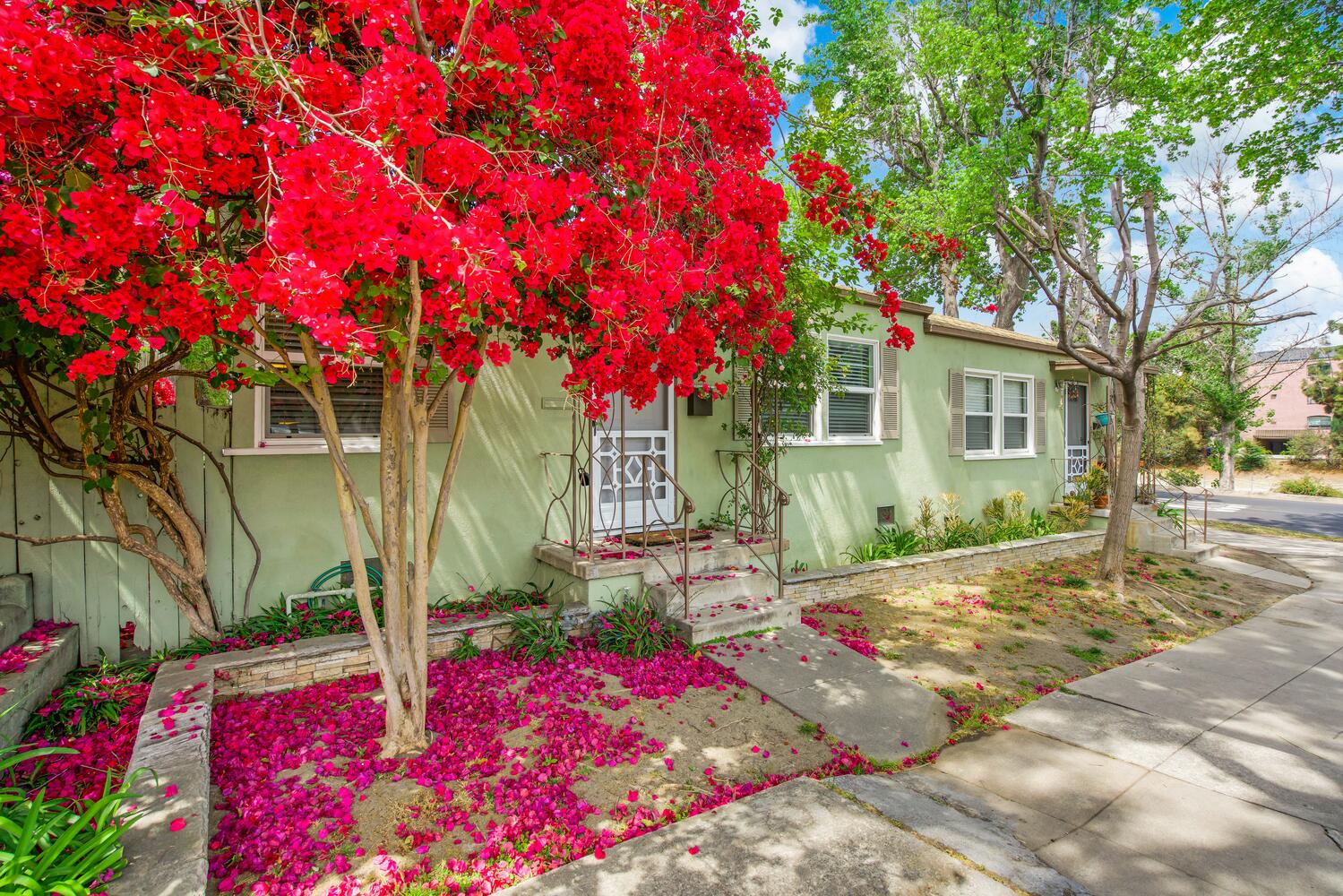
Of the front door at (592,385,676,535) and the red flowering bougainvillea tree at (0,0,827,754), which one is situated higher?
the red flowering bougainvillea tree at (0,0,827,754)

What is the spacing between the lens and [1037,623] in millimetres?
6324

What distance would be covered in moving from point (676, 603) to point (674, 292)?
8.70ft

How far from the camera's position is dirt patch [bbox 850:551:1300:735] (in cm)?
494

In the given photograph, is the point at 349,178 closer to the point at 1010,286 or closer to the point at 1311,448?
the point at 1010,286

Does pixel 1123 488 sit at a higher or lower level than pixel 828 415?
lower

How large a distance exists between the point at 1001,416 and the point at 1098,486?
2.59 metres

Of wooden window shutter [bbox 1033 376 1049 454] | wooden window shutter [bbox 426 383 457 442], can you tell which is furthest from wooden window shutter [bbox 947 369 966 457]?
wooden window shutter [bbox 426 383 457 442]

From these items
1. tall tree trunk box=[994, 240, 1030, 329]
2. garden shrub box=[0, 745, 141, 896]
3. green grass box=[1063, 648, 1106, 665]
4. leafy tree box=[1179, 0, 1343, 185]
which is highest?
leafy tree box=[1179, 0, 1343, 185]

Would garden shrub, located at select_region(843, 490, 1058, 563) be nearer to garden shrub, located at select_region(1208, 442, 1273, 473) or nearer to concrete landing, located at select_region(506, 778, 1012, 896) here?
concrete landing, located at select_region(506, 778, 1012, 896)

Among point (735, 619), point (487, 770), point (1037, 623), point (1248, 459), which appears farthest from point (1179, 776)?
point (1248, 459)

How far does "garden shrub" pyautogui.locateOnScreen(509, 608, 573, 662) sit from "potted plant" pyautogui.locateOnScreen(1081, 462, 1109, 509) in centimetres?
1002

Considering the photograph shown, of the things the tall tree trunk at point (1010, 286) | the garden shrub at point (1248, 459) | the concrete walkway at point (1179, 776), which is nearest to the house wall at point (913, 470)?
the concrete walkway at point (1179, 776)

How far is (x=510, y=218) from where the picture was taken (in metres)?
3.10

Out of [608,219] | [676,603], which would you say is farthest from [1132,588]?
[608,219]
